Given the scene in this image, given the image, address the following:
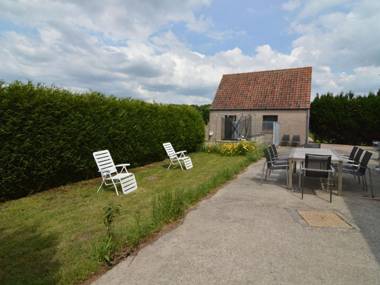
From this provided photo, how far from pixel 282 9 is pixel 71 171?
829cm

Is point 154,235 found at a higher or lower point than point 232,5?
lower

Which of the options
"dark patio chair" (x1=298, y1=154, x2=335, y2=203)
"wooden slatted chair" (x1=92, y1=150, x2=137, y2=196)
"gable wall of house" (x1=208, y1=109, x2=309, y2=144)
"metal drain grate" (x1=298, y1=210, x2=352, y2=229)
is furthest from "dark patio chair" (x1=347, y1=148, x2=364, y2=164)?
"gable wall of house" (x1=208, y1=109, x2=309, y2=144)

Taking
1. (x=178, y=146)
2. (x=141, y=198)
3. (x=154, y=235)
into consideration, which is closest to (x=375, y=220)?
(x=154, y=235)

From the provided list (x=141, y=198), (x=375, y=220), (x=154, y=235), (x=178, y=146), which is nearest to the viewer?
(x=154, y=235)

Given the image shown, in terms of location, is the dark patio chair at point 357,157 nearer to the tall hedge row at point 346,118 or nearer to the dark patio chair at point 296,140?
the dark patio chair at point 296,140

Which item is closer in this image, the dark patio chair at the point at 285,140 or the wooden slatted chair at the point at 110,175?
the wooden slatted chair at the point at 110,175

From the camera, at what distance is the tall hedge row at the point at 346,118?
68.2 ft

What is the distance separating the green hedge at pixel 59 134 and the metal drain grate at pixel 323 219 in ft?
18.4

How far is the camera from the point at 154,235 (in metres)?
3.87

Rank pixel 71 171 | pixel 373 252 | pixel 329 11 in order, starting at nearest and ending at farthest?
pixel 373 252 → pixel 71 171 → pixel 329 11

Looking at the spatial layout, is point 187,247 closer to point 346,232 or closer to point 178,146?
point 346,232

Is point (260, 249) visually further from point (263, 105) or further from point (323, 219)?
point (263, 105)

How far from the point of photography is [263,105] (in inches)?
840

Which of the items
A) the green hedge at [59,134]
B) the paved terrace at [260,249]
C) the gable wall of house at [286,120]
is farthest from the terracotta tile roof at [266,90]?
the paved terrace at [260,249]
